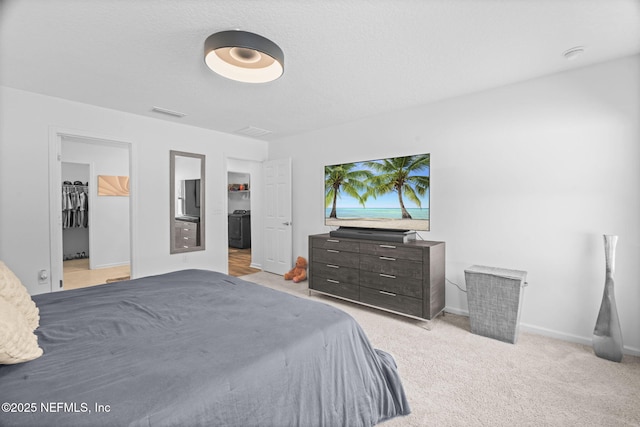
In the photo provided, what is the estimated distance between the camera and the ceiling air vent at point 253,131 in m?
4.62

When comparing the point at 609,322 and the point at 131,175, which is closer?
the point at 609,322

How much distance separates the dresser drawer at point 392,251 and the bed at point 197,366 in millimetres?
1343

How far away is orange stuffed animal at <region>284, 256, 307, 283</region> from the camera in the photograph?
15.3ft

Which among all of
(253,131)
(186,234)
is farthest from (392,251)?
(186,234)

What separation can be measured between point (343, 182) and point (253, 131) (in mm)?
1781

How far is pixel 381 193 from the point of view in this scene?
3.77 metres

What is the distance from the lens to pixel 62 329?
55.4 inches

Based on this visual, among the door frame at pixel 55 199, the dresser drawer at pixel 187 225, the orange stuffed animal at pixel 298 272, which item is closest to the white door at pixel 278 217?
the orange stuffed animal at pixel 298 272

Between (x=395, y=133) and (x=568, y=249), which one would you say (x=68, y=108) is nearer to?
(x=395, y=133)

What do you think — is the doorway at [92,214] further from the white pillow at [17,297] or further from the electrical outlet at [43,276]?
the white pillow at [17,297]

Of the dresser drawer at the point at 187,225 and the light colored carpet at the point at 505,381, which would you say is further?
the dresser drawer at the point at 187,225

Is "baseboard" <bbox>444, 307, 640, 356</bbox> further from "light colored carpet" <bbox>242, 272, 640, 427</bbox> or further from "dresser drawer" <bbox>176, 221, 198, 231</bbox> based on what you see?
"dresser drawer" <bbox>176, 221, 198, 231</bbox>

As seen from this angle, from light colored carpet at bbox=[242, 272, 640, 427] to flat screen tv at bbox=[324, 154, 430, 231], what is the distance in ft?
4.38

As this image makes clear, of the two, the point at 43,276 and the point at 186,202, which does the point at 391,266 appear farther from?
the point at 43,276
